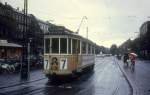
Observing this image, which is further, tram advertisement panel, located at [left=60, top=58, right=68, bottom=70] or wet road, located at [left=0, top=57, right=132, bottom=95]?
tram advertisement panel, located at [left=60, top=58, right=68, bottom=70]

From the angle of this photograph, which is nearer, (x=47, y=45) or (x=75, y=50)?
(x=47, y=45)

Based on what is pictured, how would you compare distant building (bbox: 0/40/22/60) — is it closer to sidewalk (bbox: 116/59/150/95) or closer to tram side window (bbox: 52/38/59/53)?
sidewalk (bbox: 116/59/150/95)

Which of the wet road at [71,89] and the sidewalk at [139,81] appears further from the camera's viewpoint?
the sidewalk at [139,81]

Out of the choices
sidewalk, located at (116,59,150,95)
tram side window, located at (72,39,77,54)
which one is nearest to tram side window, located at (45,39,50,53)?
tram side window, located at (72,39,77,54)

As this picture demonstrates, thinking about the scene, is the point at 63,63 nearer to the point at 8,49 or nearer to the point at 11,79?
the point at 11,79

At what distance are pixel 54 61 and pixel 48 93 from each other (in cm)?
652

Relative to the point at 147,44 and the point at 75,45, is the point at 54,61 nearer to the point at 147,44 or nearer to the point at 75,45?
the point at 75,45

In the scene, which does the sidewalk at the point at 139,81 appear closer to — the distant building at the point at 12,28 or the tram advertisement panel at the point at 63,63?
the tram advertisement panel at the point at 63,63

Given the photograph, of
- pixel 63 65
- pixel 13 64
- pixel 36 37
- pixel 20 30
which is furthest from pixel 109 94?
pixel 20 30

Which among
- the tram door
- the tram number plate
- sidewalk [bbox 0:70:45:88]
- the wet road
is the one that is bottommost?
Answer: the wet road

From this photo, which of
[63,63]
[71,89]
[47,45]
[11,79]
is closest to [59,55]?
[63,63]

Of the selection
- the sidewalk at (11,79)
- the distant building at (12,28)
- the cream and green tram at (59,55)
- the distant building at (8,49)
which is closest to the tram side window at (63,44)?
the cream and green tram at (59,55)

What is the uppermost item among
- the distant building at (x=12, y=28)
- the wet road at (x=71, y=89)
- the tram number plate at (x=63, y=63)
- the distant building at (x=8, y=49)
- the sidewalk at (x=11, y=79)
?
the distant building at (x=12, y=28)

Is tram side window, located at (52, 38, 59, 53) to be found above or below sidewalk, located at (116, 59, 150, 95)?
above
